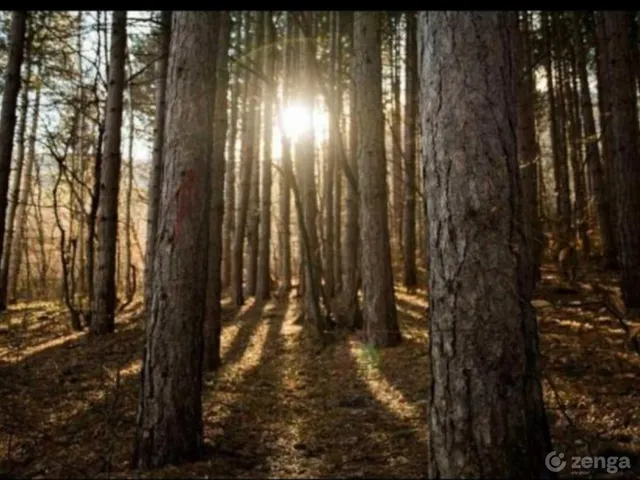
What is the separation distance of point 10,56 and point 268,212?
749 centimetres

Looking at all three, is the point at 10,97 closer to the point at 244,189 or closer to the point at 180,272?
the point at 244,189

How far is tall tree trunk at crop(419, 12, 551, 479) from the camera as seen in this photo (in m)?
2.26

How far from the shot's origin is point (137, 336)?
26.5 ft

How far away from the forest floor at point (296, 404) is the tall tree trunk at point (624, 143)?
3.75 ft

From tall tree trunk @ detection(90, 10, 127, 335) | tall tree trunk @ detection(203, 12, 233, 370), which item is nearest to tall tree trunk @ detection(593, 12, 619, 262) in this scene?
tall tree trunk @ detection(203, 12, 233, 370)

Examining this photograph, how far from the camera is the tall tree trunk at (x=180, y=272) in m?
3.20

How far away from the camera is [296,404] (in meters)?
4.77

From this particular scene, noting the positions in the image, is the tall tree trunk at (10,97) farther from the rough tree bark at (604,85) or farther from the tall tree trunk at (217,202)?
the rough tree bark at (604,85)

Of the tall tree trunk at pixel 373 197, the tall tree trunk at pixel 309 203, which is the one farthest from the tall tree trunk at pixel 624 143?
the tall tree trunk at pixel 309 203

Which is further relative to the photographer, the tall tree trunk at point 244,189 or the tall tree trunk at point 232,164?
the tall tree trunk at point 232,164

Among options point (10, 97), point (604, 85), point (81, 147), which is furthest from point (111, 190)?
point (604, 85)

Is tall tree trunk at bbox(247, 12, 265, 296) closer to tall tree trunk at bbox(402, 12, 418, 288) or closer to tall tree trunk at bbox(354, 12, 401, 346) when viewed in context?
tall tree trunk at bbox(402, 12, 418, 288)

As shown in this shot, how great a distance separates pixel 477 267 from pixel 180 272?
1.94 metres

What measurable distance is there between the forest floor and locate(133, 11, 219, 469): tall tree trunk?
0.74ft
